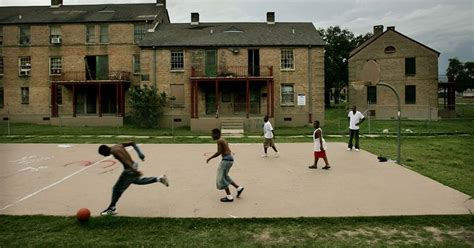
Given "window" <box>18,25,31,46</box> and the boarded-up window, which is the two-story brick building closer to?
the boarded-up window

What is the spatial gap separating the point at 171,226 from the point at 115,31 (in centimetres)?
3210

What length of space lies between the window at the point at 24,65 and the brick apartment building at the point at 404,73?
32917mm

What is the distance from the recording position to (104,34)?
35188 millimetres

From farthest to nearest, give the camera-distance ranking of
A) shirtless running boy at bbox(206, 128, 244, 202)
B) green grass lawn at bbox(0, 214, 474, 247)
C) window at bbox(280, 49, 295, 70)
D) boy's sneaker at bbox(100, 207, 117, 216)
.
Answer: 1. window at bbox(280, 49, 295, 70)
2. shirtless running boy at bbox(206, 128, 244, 202)
3. boy's sneaker at bbox(100, 207, 117, 216)
4. green grass lawn at bbox(0, 214, 474, 247)

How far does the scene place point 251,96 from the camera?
3136 cm

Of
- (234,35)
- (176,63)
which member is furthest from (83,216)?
(234,35)

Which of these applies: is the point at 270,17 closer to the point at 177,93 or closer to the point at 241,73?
the point at 241,73

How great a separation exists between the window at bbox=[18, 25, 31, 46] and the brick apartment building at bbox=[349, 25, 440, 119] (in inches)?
1301

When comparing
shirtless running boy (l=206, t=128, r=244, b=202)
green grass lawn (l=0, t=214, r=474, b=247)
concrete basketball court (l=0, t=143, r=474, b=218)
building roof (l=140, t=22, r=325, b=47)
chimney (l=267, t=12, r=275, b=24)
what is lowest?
green grass lawn (l=0, t=214, r=474, b=247)

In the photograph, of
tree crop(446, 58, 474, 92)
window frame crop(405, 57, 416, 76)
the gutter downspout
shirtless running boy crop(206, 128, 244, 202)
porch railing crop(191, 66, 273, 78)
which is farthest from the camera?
tree crop(446, 58, 474, 92)

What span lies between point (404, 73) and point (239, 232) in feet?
120

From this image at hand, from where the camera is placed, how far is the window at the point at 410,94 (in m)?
37.8

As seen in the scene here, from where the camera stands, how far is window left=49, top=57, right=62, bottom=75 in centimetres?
3526

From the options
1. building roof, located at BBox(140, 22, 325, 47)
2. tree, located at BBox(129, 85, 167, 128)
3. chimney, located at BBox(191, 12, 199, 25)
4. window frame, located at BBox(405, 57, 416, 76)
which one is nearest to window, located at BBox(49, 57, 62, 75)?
building roof, located at BBox(140, 22, 325, 47)
